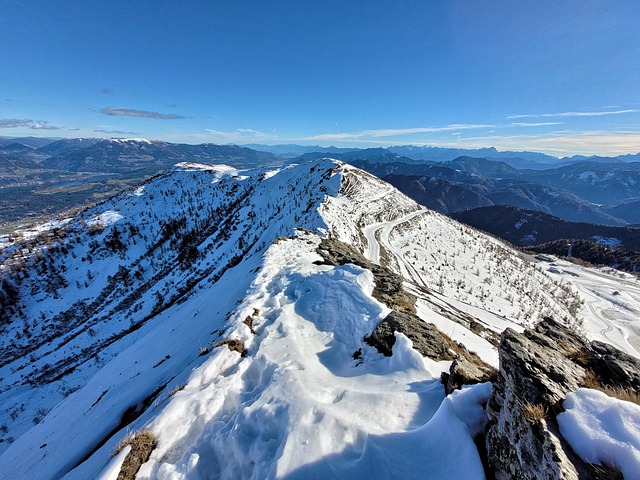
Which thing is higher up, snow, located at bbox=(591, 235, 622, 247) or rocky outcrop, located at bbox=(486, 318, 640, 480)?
rocky outcrop, located at bbox=(486, 318, 640, 480)

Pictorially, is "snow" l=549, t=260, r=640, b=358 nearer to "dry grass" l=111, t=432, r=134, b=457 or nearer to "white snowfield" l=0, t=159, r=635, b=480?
"white snowfield" l=0, t=159, r=635, b=480

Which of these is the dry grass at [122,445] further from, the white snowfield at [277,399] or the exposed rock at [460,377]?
the exposed rock at [460,377]

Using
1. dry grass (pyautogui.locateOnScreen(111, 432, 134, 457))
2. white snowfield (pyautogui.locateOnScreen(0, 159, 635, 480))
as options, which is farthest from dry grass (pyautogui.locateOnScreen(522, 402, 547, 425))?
dry grass (pyautogui.locateOnScreen(111, 432, 134, 457))

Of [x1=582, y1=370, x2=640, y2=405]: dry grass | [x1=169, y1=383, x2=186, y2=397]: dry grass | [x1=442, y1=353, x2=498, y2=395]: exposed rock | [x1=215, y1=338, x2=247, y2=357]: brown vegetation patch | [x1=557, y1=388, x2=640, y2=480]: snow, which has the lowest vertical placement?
[x1=215, y1=338, x2=247, y2=357]: brown vegetation patch

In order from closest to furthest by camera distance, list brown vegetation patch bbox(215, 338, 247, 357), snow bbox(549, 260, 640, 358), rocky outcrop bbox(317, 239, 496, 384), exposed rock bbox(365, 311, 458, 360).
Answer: rocky outcrop bbox(317, 239, 496, 384)
exposed rock bbox(365, 311, 458, 360)
brown vegetation patch bbox(215, 338, 247, 357)
snow bbox(549, 260, 640, 358)

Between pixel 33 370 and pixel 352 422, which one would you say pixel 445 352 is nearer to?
pixel 352 422

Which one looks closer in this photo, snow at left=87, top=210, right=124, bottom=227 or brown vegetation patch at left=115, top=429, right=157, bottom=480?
brown vegetation patch at left=115, top=429, right=157, bottom=480

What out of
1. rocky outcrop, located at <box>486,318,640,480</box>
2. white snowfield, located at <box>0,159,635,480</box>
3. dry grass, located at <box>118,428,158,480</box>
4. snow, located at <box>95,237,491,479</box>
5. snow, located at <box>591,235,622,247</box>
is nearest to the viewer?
rocky outcrop, located at <box>486,318,640,480</box>

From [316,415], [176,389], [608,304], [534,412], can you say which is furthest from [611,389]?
[608,304]
